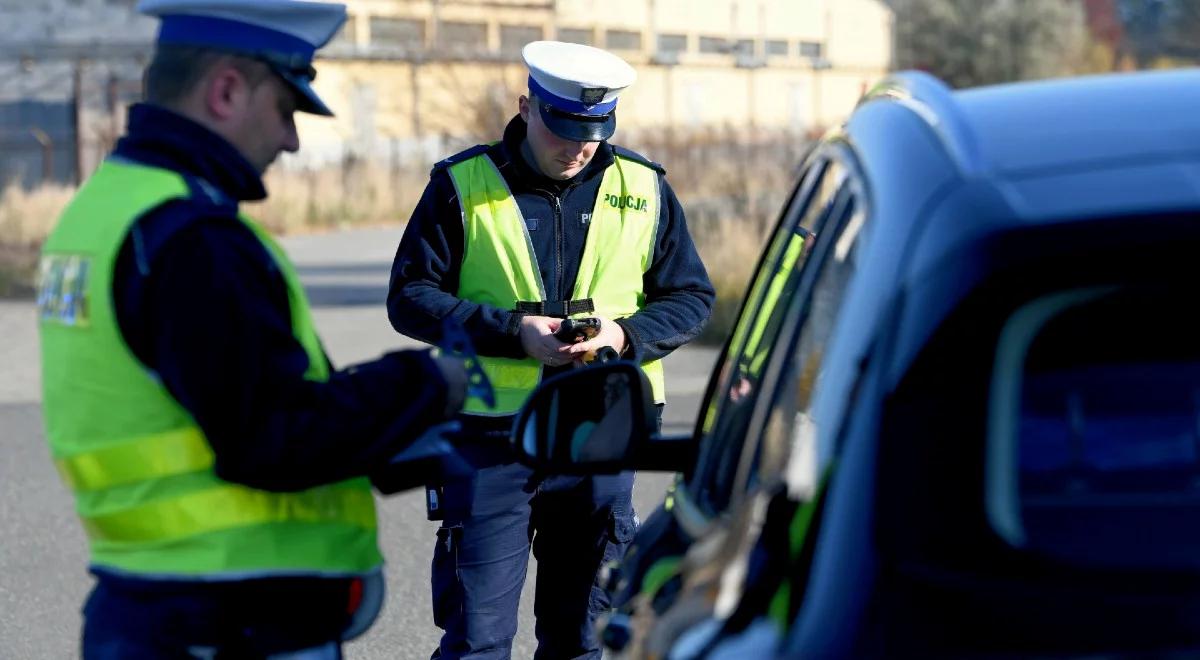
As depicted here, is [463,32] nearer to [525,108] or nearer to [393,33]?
[393,33]

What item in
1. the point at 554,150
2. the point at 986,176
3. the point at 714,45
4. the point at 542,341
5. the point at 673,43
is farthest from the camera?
the point at 714,45

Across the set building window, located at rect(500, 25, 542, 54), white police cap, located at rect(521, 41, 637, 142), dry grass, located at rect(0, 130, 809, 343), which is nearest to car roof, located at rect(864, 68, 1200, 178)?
white police cap, located at rect(521, 41, 637, 142)

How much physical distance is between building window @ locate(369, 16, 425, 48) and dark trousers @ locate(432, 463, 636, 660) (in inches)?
2088

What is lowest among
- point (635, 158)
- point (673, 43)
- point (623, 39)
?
point (673, 43)

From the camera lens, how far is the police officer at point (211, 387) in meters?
2.78

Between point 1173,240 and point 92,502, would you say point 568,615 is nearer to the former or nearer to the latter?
point 92,502

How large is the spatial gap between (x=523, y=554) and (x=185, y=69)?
2097mm

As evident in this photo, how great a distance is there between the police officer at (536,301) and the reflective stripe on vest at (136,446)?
1.74 metres

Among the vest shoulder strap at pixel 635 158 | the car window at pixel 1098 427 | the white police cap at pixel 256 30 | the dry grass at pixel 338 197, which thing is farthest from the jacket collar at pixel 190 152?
the dry grass at pixel 338 197

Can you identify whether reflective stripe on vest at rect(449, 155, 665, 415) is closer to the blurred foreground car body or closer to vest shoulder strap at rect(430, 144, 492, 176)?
vest shoulder strap at rect(430, 144, 492, 176)

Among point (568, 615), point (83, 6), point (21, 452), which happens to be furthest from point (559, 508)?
point (83, 6)

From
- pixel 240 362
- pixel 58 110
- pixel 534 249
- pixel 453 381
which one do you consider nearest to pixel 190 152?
pixel 240 362

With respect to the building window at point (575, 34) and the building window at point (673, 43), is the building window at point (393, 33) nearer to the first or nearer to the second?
the building window at point (575, 34)

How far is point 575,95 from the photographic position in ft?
15.3
